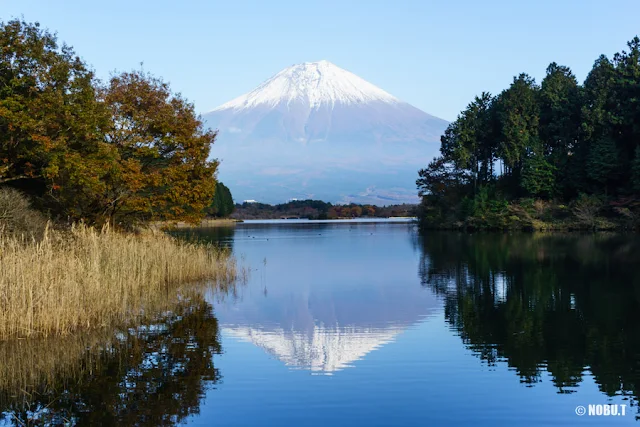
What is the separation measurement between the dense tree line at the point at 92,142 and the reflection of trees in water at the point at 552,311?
851cm

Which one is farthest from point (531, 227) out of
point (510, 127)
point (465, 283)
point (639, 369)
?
point (639, 369)

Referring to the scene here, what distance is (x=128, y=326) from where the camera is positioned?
38.8 ft

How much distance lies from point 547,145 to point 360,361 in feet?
156

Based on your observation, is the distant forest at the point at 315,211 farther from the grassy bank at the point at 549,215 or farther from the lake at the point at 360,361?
the lake at the point at 360,361

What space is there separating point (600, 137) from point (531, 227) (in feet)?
25.1

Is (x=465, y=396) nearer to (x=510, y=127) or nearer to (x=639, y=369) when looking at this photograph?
(x=639, y=369)

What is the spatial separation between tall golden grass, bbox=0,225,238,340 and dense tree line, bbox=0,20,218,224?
7.00 ft

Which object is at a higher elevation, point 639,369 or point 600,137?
point 600,137

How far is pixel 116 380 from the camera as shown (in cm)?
846

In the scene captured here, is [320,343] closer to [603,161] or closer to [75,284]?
[75,284]

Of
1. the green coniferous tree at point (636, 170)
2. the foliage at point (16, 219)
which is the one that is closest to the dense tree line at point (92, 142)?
the foliage at point (16, 219)

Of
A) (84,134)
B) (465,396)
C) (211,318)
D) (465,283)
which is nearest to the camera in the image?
(465,396)

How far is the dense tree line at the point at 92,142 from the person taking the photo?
15594 mm

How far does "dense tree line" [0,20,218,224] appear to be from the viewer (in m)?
15.6
